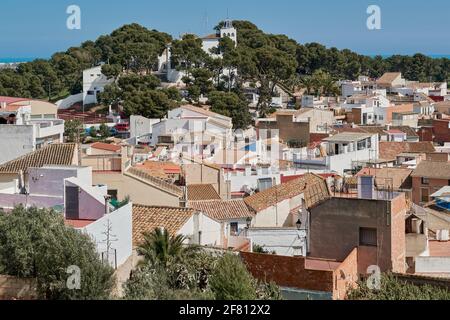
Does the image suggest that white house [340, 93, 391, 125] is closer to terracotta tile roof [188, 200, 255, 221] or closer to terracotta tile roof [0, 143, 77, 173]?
terracotta tile roof [188, 200, 255, 221]

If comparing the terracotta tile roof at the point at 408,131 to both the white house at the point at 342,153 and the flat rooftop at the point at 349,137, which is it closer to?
the white house at the point at 342,153

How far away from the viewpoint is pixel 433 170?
972 inches

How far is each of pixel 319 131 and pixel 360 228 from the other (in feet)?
87.8

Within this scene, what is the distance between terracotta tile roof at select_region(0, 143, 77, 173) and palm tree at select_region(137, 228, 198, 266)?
16.0 feet

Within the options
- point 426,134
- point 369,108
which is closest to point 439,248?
point 426,134

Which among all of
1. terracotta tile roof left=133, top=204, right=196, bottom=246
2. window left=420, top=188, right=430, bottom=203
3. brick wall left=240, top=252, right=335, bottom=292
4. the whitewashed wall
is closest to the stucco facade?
brick wall left=240, top=252, right=335, bottom=292

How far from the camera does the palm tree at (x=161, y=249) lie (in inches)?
440

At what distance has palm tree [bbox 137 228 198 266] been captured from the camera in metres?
11.2

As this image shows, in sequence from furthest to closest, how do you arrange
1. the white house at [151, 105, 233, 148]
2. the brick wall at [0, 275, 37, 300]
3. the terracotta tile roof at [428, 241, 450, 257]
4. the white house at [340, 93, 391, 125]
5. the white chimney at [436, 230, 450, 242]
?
1. the white house at [340, 93, 391, 125]
2. the white house at [151, 105, 233, 148]
3. the white chimney at [436, 230, 450, 242]
4. the terracotta tile roof at [428, 241, 450, 257]
5. the brick wall at [0, 275, 37, 300]

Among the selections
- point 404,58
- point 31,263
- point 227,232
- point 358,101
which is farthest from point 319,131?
point 404,58

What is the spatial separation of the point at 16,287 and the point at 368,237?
17.1 feet

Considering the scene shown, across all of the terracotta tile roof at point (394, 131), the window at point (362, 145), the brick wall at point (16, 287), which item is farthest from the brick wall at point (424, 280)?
the terracotta tile roof at point (394, 131)

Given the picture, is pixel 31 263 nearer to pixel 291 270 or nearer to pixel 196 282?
pixel 196 282
